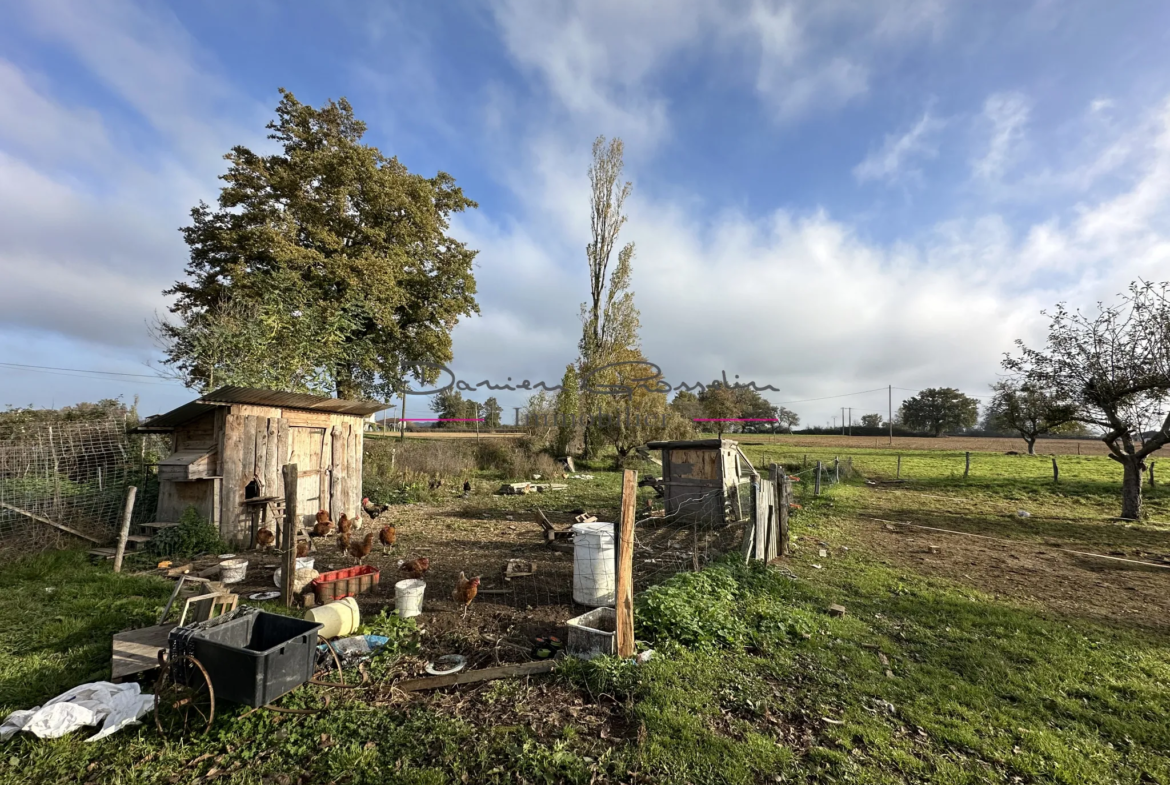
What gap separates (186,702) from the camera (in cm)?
352

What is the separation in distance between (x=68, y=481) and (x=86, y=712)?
784 cm

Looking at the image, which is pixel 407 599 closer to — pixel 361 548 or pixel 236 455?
pixel 361 548

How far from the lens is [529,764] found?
10.5 feet

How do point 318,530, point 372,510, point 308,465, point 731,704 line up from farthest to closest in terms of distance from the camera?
point 372,510 < point 308,465 < point 318,530 < point 731,704

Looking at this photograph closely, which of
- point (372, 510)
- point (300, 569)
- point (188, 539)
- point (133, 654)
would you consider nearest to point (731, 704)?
point (133, 654)

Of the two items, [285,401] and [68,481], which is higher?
[285,401]

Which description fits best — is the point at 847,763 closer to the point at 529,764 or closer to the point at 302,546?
the point at 529,764

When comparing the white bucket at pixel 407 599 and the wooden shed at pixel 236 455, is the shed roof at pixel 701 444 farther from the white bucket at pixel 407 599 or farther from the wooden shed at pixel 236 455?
the wooden shed at pixel 236 455

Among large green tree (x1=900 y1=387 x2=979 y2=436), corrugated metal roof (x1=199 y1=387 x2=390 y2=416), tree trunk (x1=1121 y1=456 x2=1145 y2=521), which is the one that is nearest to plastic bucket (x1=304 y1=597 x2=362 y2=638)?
corrugated metal roof (x1=199 y1=387 x2=390 y2=416)

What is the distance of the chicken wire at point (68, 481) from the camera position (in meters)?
7.94

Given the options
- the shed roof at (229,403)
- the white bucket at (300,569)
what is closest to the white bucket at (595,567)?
the white bucket at (300,569)

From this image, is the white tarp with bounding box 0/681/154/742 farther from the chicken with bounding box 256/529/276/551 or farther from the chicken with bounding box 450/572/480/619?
the chicken with bounding box 256/529/276/551

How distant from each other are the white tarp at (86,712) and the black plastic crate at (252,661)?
0.74 m

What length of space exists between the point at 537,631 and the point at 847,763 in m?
3.10
